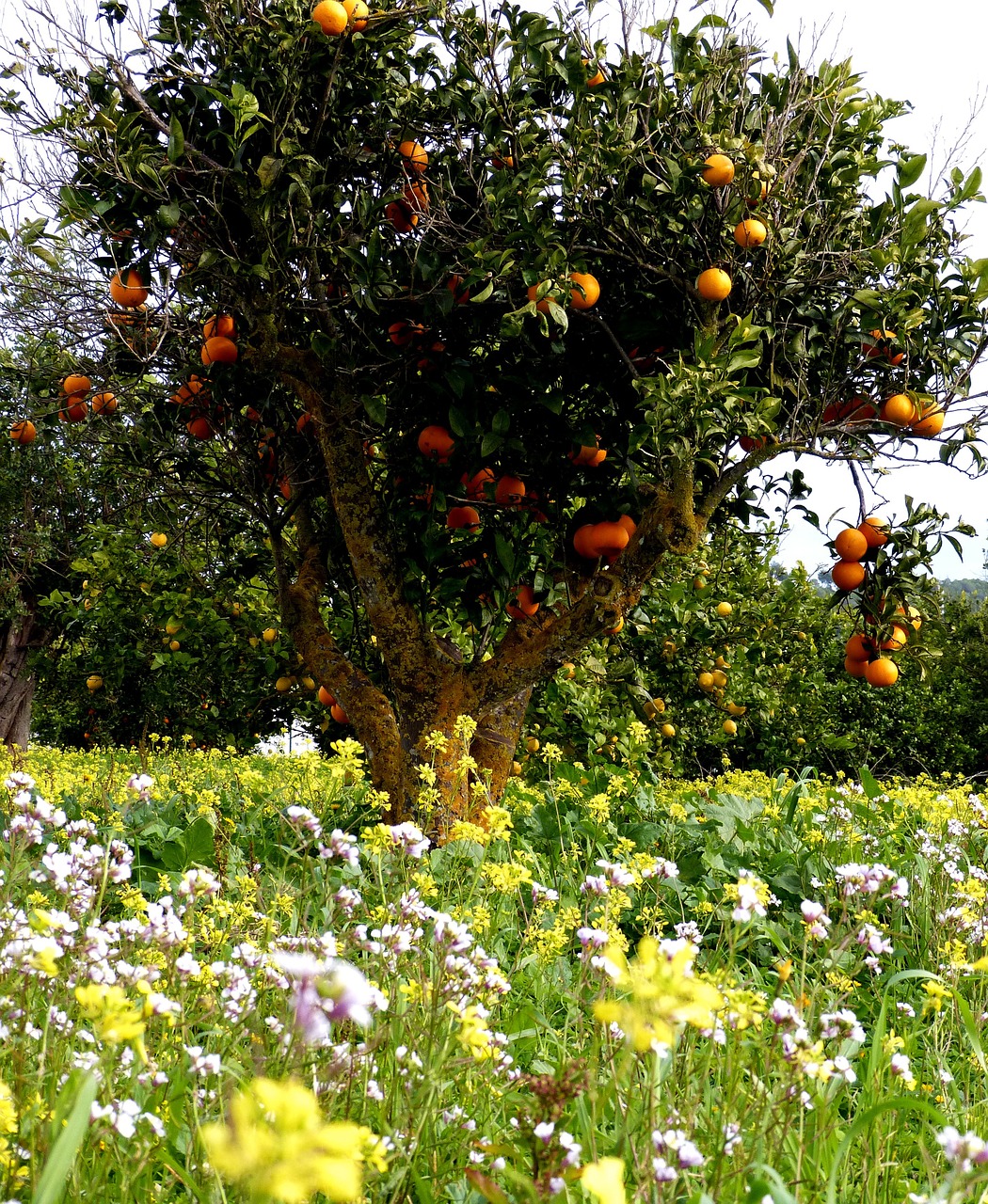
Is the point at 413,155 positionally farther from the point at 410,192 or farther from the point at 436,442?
the point at 436,442

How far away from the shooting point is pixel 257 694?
36.1 ft

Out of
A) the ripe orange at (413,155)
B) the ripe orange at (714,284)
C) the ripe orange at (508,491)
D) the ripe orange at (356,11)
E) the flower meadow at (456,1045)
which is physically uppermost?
the ripe orange at (356,11)

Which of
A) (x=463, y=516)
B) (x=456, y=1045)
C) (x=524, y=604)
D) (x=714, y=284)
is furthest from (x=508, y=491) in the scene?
(x=456, y=1045)

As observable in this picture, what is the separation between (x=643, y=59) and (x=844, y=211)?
1.17 m

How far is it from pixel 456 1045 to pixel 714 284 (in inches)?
125

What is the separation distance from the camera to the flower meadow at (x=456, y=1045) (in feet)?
3.41

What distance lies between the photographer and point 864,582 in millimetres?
4508

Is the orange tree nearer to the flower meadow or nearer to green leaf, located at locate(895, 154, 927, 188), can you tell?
green leaf, located at locate(895, 154, 927, 188)

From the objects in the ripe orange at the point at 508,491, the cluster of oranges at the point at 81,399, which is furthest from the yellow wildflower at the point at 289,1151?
the cluster of oranges at the point at 81,399

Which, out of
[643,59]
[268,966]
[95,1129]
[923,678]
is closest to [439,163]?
[643,59]

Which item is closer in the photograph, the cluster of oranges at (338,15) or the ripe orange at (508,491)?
the cluster of oranges at (338,15)

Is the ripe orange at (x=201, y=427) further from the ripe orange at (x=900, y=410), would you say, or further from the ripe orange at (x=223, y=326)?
the ripe orange at (x=900, y=410)

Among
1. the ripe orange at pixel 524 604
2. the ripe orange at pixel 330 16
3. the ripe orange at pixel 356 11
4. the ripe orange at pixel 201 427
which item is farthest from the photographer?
the ripe orange at pixel 201 427

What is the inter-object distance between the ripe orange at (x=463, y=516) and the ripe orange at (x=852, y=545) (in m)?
1.82
